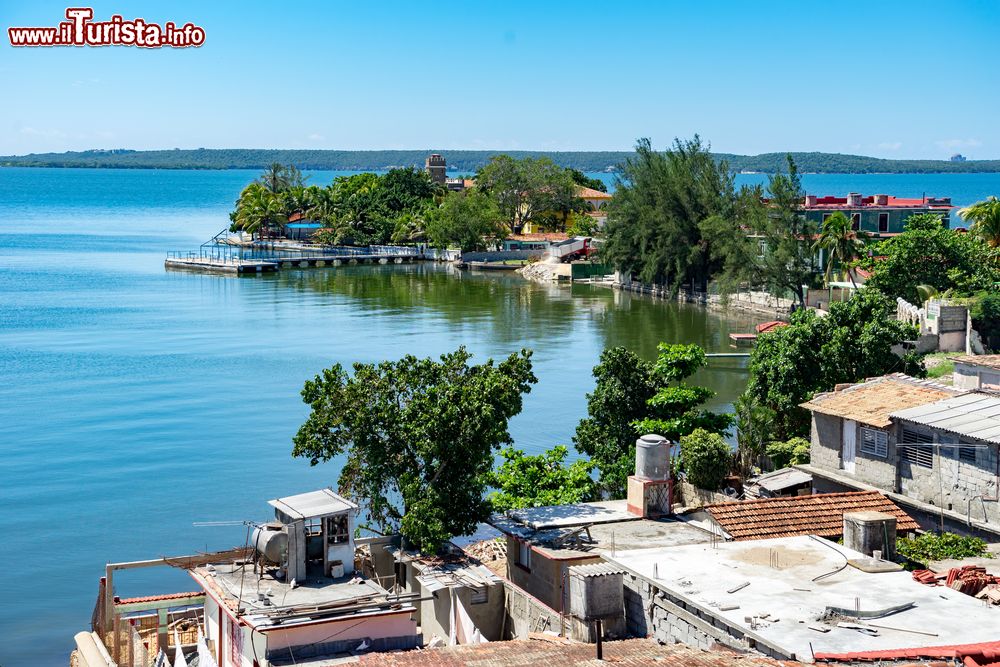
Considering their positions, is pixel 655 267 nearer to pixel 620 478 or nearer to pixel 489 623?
pixel 620 478

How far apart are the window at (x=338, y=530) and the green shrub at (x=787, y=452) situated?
15643 mm

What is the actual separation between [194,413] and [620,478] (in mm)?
24601

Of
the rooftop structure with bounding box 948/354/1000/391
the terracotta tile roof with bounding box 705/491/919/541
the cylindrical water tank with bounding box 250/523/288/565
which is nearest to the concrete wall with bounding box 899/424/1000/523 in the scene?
the terracotta tile roof with bounding box 705/491/919/541

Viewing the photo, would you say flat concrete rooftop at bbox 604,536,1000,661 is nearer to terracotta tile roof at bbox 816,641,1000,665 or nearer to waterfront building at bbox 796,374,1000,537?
terracotta tile roof at bbox 816,641,1000,665

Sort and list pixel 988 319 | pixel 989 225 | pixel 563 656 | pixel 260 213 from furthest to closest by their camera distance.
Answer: pixel 260 213
pixel 989 225
pixel 988 319
pixel 563 656

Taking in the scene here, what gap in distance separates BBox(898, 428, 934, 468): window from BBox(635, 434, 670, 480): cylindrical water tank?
594 cm

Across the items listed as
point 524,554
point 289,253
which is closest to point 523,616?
point 524,554

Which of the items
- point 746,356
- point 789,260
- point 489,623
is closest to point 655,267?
point 789,260

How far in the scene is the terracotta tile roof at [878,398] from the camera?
2777 centimetres

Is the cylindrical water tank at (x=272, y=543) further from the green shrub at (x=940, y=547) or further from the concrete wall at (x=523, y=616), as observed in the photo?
the green shrub at (x=940, y=547)

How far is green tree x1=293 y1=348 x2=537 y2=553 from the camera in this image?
25.7 meters

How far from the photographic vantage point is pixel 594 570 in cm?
1991

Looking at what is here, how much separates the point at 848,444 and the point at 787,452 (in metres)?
4.76

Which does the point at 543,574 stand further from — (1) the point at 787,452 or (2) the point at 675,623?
(1) the point at 787,452
